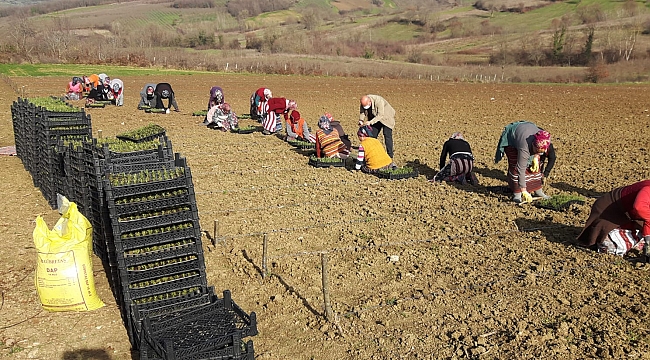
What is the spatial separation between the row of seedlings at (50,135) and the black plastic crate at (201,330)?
4832 millimetres

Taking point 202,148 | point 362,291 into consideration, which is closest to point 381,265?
point 362,291

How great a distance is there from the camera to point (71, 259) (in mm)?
6215

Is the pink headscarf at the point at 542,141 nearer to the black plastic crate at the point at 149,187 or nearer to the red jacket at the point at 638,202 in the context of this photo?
the red jacket at the point at 638,202

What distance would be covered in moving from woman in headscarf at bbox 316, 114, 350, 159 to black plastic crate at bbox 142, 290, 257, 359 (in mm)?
7597

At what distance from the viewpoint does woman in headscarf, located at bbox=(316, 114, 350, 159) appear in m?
13.1

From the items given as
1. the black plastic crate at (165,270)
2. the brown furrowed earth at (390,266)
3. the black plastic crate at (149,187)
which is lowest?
the brown furrowed earth at (390,266)

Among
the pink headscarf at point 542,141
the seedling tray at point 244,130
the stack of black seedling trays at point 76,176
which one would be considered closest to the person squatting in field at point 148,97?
the seedling tray at point 244,130

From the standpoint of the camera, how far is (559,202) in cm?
955

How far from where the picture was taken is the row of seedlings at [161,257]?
5.65 metres

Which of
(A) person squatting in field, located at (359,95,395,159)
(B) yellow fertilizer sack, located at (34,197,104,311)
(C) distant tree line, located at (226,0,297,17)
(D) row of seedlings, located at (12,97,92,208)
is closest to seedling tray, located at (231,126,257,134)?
(A) person squatting in field, located at (359,95,395,159)

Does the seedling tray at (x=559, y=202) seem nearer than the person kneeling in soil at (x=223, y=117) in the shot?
Yes

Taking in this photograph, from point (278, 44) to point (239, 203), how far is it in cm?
8037

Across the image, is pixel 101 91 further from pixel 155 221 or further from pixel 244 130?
pixel 155 221

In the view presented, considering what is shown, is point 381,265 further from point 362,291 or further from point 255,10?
point 255,10
